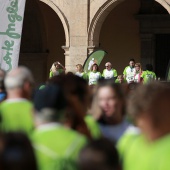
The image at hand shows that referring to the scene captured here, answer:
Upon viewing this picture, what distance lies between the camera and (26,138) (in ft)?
9.78

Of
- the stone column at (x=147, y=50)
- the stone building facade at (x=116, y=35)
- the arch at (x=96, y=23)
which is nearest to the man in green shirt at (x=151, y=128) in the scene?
the arch at (x=96, y=23)

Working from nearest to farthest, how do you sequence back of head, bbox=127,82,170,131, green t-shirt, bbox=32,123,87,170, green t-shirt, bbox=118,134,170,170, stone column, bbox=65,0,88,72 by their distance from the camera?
1. green t-shirt, bbox=118,134,170,170
2. back of head, bbox=127,82,170,131
3. green t-shirt, bbox=32,123,87,170
4. stone column, bbox=65,0,88,72

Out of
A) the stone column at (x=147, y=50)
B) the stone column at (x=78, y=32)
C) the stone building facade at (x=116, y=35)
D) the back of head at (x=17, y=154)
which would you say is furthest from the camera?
the stone building facade at (x=116, y=35)

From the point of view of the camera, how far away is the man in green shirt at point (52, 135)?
3697mm

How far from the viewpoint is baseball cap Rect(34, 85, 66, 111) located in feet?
13.0

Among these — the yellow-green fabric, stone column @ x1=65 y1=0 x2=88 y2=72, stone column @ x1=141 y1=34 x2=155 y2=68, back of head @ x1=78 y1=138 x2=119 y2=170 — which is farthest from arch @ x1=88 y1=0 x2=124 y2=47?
back of head @ x1=78 y1=138 x2=119 y2=170

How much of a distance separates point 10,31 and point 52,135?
8286mm

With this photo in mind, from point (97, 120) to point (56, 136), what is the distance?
1.56 m

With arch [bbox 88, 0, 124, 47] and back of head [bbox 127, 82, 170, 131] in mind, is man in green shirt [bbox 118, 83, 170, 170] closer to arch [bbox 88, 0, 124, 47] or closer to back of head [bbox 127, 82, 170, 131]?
back of head [bbox 127, 82, 170, 131]

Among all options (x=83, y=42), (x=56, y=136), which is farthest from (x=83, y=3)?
(x=56, y=136)

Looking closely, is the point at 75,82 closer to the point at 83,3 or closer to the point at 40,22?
the point at 83,3

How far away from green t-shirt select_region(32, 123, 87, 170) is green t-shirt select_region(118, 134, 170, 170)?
0.27 m

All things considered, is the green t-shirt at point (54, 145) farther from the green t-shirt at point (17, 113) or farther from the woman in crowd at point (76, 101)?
the green t-shirt at point (17, 113)

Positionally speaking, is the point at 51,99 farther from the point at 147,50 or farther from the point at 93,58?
the point at 147,50
